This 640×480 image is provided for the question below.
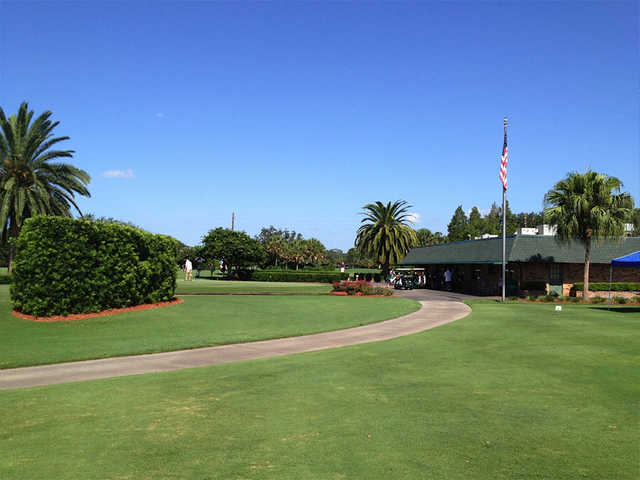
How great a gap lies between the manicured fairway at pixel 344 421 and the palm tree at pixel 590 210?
21.9m

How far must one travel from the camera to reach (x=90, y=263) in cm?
1878

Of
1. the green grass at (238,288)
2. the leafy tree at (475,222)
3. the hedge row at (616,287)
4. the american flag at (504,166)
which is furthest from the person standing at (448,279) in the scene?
the leafy tree at (475,222)

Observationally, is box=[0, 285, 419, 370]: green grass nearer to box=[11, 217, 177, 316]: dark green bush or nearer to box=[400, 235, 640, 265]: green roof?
box=[11, 217, 177, 316]: dark green bush

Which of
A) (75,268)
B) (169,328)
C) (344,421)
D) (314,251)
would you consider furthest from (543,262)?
(314,251)

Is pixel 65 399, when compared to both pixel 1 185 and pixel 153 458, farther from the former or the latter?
pixel 1 185

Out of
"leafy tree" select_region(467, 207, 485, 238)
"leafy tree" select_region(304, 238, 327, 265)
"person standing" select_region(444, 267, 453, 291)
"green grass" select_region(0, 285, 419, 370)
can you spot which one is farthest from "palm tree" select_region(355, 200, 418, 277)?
"leafy tree" select_region(467, 207, 485, 238)

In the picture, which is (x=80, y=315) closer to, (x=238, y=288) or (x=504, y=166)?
(x=238, y=288)

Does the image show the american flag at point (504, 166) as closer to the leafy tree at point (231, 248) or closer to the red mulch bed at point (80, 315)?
the red mulch bed at point (80, 315)

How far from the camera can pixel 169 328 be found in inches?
660

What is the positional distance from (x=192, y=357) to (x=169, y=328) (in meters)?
5.08

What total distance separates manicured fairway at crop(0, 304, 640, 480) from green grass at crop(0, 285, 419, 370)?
3823mm

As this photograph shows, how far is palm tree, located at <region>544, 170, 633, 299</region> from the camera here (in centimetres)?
3019

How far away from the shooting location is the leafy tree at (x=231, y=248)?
226 ft

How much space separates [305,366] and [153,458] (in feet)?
18.2
